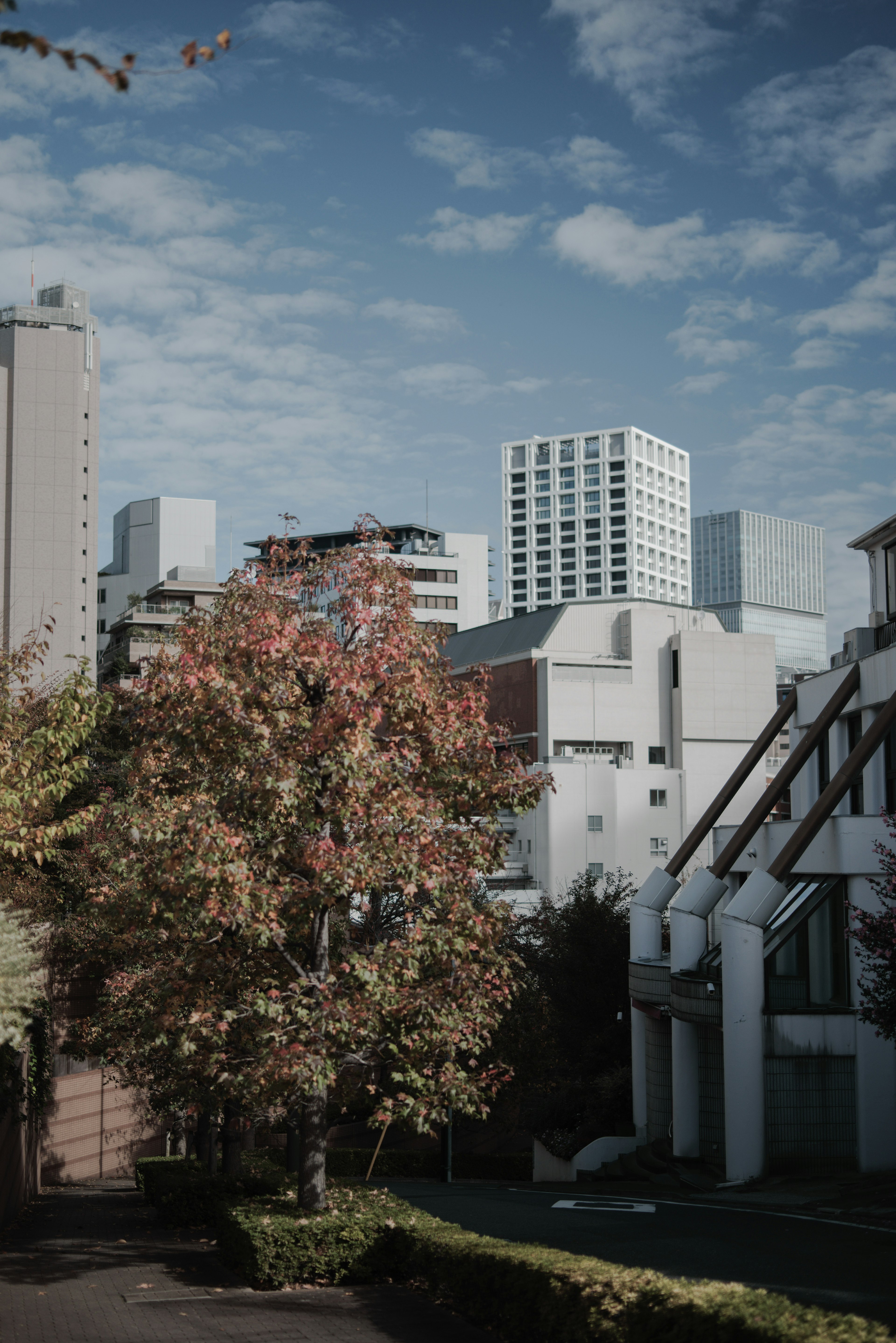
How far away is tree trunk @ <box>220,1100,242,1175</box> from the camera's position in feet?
70.1

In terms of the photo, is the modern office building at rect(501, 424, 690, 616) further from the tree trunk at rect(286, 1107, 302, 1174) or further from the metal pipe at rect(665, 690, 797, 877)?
the tree trunk at rect(286, 1107, 302, 1174)

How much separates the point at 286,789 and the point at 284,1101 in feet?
17.0

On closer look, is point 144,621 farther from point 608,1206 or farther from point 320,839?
point 320,839

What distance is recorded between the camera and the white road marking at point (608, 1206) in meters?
20.0

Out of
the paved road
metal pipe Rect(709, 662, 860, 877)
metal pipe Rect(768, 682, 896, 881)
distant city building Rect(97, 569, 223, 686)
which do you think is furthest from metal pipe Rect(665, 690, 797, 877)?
distant city building Rect(97, 569, 223, 686)

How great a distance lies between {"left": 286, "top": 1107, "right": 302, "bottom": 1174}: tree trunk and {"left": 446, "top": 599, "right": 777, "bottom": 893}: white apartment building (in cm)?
4872

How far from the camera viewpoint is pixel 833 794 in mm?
26078

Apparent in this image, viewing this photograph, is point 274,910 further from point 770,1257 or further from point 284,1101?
point 770,1257

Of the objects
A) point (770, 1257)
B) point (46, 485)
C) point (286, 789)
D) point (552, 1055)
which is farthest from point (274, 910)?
point (46, 485)

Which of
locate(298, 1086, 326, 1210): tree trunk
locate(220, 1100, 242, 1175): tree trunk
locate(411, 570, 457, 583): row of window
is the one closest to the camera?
locate(298, 1086, 326, 1210): tree trunk

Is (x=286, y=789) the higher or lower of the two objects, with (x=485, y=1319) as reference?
higher

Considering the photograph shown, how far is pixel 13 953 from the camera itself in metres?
9.15

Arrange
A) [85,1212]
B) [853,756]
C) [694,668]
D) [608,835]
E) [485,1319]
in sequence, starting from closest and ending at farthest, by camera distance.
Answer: [485,1319], [85,1212], [853,756], [608,835], [694,668]

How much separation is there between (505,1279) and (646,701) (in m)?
70.1
